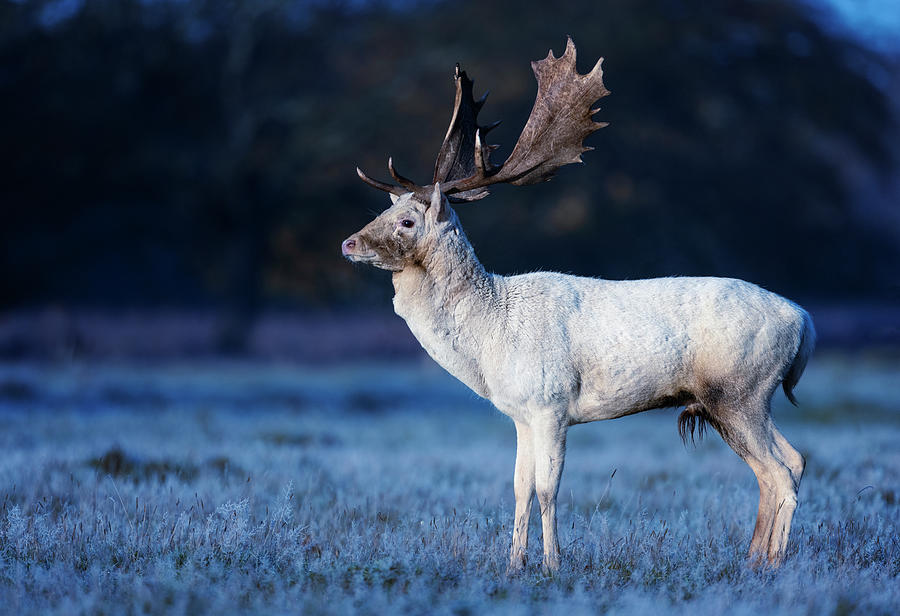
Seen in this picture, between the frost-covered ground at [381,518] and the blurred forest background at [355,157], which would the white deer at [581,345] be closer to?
the frost-covered ground at [381,518]

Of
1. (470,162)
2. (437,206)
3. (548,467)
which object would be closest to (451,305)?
(437,206)

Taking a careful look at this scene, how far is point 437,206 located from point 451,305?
624 mm

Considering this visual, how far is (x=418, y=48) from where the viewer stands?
80.8ft

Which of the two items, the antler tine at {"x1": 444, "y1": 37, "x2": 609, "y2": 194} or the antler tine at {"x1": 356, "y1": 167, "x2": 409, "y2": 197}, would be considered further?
the antler tine at {"x1": 444, "y1": 37, "x2": 609, "y2": 194}

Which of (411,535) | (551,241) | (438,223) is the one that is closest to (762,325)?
(438,223)

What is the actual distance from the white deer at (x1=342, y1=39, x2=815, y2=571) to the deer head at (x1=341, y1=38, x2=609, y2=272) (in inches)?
0.6

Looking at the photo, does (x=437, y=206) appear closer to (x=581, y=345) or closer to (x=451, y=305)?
(x=451, y=305)

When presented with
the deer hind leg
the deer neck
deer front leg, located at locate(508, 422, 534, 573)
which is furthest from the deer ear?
the deer hind leg

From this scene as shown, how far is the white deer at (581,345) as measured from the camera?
5711 mm

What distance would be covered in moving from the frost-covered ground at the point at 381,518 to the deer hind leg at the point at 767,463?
0.17 meters

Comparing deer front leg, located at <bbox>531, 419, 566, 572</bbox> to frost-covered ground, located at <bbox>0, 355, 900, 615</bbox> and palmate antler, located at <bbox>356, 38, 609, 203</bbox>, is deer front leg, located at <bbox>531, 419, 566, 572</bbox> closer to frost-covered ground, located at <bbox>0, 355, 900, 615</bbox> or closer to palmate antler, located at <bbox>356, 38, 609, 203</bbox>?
frost-covered ground, located at <bbox>0, 355, 900, 615</bbox>

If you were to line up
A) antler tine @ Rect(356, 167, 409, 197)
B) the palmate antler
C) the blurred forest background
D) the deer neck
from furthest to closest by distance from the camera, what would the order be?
the blurred forest background, the palmate antler, antler tine @ Rect(356, 167, 409, 197), the deer neck

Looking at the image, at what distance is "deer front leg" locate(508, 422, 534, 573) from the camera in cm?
573

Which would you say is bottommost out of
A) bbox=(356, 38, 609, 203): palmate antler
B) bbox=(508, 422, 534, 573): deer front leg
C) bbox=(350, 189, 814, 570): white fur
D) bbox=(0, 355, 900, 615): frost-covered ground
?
bbox=(0, 355, 900, 615): frost-covered ground
